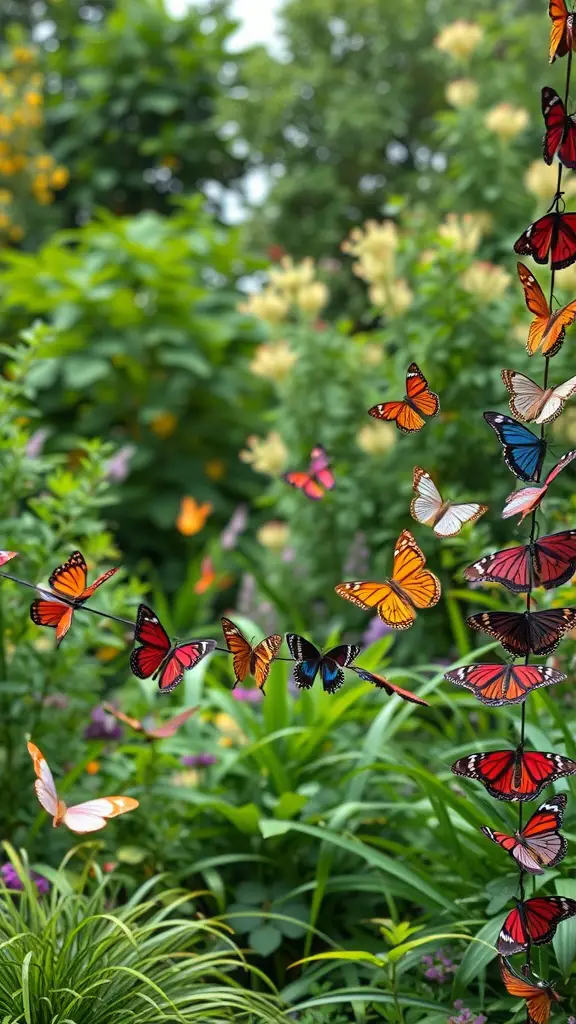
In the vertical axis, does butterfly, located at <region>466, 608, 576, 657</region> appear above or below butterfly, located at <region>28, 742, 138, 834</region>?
above

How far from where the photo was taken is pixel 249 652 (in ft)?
4.46

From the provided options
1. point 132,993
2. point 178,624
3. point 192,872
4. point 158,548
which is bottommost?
point 158,548

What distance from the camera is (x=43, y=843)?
2164mm

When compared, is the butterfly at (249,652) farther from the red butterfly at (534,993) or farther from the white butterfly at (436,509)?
the red butterfly at (534,993)

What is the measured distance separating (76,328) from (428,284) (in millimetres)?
1966

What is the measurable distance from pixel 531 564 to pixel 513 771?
283mm

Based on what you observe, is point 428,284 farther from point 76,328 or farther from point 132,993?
point 132,993

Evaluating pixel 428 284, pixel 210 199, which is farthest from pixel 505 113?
Answer: pixel 210 199

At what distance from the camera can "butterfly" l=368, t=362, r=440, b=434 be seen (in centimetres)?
138

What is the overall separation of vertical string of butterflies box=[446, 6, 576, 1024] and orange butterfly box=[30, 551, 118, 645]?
1.70ft

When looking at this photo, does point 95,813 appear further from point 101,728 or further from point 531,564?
point 101,728

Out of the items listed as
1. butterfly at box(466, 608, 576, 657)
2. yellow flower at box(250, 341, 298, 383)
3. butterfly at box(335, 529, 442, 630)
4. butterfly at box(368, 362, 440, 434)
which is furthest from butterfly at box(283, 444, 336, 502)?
yellow flower at box(250, 341, 298, 383)

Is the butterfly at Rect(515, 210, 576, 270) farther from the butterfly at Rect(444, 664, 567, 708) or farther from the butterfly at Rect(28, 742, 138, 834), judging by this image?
the butterfly at Rect(28, 742, 138, 834)

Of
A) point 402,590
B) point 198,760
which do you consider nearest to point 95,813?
point 402,590
